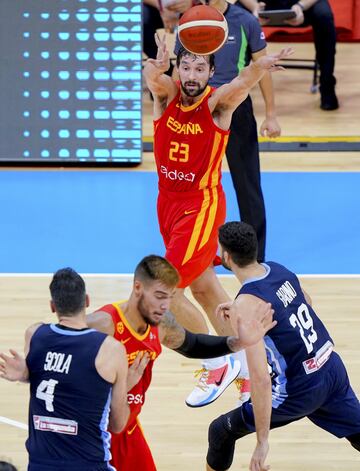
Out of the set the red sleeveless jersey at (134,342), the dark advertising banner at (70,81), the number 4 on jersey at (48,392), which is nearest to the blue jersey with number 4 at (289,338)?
the red sleeveless jersey at (134,342)

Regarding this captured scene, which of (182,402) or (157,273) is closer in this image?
(157,273)

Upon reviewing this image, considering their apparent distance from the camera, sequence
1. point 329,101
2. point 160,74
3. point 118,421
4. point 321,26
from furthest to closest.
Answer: point 329,101
point 321,26
point 160,74
point 118,421

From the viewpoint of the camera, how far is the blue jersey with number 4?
544 cm

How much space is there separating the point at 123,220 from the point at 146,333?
18.1 ft

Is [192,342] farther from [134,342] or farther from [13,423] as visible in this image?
[13,423]

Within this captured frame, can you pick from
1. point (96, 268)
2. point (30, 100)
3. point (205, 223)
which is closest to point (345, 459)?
point (205, 223)

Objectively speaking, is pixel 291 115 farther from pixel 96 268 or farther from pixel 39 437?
pixel 39 437

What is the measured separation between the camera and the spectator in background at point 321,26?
13289 millimetres

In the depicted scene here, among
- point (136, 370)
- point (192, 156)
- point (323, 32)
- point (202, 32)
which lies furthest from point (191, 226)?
point (323, 32)

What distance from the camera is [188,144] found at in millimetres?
7270

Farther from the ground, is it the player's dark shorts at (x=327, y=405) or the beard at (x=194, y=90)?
the beard at (x=194, y=90)

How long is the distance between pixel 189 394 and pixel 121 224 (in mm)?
3584

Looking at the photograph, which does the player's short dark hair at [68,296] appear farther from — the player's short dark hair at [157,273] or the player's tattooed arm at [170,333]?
the player's tattooed arm at [170,333]

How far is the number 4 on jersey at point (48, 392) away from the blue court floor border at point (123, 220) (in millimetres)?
4718
